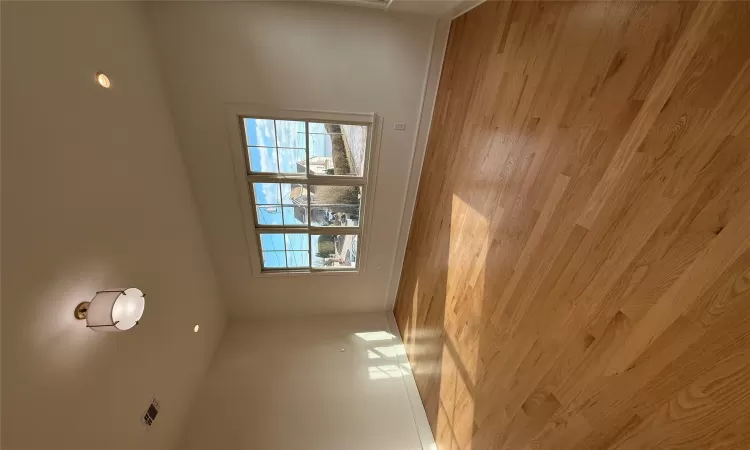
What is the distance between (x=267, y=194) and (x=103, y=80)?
1.56 m

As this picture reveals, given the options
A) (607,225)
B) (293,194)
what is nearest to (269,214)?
(293,194)

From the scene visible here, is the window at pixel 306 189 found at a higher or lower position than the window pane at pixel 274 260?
higher

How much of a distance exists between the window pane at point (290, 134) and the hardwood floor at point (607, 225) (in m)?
1.50

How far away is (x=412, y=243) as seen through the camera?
330cm

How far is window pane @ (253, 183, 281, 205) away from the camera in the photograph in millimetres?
2963

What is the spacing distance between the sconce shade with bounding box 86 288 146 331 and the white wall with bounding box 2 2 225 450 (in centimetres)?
9

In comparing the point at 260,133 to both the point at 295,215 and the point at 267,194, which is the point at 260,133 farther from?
→ the point at 295,215

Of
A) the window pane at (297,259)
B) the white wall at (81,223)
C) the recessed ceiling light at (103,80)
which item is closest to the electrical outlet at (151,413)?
the white wall at (81,223)

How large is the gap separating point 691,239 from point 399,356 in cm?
311

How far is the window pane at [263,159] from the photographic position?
2.75 metres

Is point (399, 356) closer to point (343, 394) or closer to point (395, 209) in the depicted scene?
point (343, 394)

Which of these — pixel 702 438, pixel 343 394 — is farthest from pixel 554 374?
pixel 343 394

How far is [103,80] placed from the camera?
1.57 metres

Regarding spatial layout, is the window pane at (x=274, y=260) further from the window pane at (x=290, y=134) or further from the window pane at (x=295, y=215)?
the window pane at (x=290, y=134)
